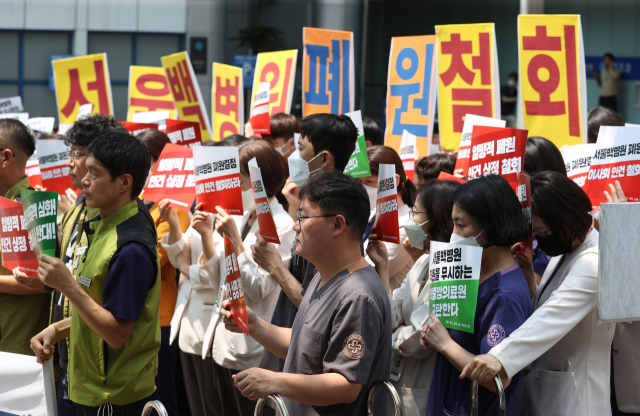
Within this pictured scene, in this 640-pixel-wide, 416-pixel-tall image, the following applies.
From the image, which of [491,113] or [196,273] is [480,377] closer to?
[196,273]

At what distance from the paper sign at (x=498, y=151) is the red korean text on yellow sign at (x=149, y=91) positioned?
5259 millimetres

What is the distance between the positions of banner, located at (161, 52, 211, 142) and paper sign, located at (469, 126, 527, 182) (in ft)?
13.9

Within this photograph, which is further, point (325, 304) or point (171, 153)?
point (171, 153)

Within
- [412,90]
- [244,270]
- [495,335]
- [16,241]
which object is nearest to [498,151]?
[495,335]

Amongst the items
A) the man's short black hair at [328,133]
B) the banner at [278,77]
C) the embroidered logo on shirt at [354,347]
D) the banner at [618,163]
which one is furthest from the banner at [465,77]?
the embroidered logo on shirt at [354,347]

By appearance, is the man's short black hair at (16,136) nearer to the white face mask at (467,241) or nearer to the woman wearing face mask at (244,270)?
the woman wearing face mask at (244,270)

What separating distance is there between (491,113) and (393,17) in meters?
10.8

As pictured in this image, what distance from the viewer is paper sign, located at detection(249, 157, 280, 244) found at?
10.7 ft

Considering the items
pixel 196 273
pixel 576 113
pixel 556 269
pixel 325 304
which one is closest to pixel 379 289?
pixel 325 304

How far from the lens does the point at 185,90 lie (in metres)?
7.42

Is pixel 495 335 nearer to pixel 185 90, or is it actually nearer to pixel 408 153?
pixel 408 153

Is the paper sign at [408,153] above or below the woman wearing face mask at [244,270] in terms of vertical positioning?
above

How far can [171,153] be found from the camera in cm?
409

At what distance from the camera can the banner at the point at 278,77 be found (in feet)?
23.0
